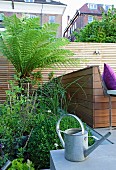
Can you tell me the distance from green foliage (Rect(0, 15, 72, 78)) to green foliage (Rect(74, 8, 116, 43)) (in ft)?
6.84

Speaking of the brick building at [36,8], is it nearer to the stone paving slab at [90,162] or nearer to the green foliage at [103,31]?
the green foliage at [103,31]

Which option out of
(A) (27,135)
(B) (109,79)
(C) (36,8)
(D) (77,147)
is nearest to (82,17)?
(C) (36,8)

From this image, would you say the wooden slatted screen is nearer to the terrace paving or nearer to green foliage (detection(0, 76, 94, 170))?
green foliage (detection(0, 76, 94, 170))

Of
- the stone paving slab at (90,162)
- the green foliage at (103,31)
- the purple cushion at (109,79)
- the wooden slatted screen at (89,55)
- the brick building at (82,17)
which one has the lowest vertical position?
the stone paving slab at (90,162)

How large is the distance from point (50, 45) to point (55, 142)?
8.91ft

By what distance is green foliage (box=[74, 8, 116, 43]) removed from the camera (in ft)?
19.1

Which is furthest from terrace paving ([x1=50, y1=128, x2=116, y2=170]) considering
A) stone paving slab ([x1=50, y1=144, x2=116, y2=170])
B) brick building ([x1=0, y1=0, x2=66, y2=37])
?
brick building ([x1=0, y1=0, x2=66, y2=37])

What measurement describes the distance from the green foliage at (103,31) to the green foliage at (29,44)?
2086 mm

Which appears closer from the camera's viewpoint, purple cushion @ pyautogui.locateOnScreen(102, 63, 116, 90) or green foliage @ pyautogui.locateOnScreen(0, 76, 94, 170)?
green foliage @ pyautogui.locateOnScreen(0, 76, 94, 170)

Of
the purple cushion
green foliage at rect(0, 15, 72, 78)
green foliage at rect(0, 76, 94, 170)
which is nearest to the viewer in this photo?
green foliage at rect(0, 76, 94, 170)

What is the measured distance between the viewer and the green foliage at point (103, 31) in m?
5.82

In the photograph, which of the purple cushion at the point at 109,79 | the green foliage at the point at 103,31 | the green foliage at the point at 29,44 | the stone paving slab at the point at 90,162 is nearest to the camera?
the stone paving slab at the point at 90,162

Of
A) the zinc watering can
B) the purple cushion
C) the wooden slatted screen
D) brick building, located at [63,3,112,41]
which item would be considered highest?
brick building, located at [63,3,112,41]

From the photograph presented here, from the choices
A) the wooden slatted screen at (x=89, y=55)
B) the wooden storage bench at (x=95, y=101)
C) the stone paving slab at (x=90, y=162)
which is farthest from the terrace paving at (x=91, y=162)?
the wooden slatted screen at (x=89, y=55)
